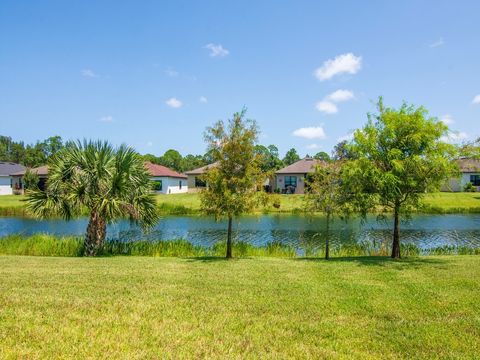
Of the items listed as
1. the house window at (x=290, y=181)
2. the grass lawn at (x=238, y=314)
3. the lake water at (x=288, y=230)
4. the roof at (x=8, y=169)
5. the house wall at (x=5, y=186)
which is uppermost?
the roof at (x=8, y=169)

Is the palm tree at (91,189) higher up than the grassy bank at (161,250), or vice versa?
the palm tree at (91,189)

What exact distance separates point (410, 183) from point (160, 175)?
45.6 metres

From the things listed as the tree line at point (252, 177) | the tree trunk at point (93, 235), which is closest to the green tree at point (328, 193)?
the tree line at point (252, 177)

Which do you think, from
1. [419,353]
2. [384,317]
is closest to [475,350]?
[419,353]

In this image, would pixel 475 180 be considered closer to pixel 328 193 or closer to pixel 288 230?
pixel 288 230

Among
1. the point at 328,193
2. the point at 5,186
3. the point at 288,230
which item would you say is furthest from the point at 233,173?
the point at 5,186

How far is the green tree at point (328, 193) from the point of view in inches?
575

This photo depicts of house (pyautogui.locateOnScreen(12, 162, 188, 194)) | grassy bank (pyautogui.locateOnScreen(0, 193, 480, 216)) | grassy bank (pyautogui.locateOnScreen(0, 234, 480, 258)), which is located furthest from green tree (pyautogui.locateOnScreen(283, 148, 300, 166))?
grassy bank (pyautogui.locateOnScreen(0, 234, 480, 258))

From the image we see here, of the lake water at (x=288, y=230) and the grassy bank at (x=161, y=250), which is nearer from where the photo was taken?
the grassy bank at (x=161, y=250)

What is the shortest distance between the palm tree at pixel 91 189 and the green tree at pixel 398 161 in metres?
8.97

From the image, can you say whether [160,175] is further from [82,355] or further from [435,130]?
[82,355]

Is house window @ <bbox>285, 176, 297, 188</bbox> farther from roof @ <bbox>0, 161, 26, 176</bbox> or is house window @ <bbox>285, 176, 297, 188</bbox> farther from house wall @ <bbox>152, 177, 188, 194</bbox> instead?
roof @ <bbox>0, 161, 26, 176</bbox>

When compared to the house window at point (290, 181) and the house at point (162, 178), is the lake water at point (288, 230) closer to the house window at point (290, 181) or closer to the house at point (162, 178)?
the house window at point (290, 181)

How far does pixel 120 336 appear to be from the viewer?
5.53 meters
